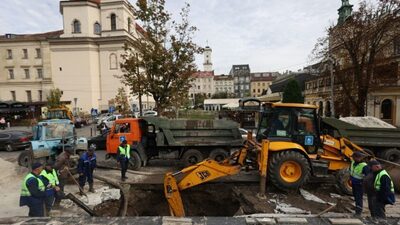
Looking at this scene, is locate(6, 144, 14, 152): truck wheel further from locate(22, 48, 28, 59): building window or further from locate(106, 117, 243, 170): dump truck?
locate(22, 48, 28, 59): building window

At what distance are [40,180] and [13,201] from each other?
342 centimetres

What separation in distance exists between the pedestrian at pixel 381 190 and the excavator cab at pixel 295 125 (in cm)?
297

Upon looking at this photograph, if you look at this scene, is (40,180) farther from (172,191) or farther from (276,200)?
(276,200)

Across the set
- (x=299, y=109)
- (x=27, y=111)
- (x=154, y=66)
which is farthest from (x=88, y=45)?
(x=299, y=109)

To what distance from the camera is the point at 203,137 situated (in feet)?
36.8

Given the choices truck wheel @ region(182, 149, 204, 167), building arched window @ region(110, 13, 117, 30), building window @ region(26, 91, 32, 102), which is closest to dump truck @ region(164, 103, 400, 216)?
truck wheel @ region(182, 149, 204, 167)

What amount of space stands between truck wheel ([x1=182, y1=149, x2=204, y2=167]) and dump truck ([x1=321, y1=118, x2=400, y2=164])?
5.34m

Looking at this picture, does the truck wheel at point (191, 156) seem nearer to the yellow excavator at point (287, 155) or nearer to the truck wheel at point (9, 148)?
the yellow excavator at point (287, 155)

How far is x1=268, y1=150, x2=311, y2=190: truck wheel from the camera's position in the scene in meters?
7.54

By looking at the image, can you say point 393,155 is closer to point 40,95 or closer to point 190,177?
point 190,177

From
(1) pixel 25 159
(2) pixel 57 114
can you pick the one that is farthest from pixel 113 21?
(1) pixel 25 159

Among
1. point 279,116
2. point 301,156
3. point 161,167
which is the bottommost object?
point 161,167

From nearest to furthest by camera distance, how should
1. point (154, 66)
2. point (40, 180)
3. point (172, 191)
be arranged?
point (40, 180), point (172, 191), point (154, 66)

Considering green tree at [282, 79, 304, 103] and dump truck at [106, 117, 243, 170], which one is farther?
green tree at [282, 79, 304, 103]
